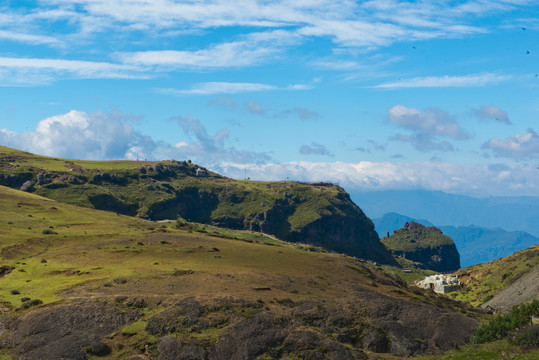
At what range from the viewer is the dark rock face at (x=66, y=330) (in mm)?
57781

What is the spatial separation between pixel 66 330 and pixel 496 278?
15210cm

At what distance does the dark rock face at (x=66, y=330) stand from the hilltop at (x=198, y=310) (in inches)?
5.2

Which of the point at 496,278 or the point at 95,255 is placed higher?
the point at 496,278

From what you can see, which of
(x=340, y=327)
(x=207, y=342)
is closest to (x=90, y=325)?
(x=207, y=342)

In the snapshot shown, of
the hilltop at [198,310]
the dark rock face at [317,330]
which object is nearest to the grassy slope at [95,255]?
the hilltop at [198,310]

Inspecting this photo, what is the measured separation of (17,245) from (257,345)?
74159mm

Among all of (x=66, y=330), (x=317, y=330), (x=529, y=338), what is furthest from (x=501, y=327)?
(x=66, y=330)

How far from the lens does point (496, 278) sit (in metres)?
174

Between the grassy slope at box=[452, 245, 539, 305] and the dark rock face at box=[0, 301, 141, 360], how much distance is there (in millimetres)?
124930

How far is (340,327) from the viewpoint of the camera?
227 ft

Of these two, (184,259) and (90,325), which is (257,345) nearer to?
(90,325)

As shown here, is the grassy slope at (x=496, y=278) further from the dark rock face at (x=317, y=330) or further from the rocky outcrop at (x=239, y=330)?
the rocky outcrop at (x=239, y=330)

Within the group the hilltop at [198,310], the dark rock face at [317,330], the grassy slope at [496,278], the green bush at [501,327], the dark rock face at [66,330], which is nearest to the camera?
the green bush at [501,327]

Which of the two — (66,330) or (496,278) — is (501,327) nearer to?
(66,330)
